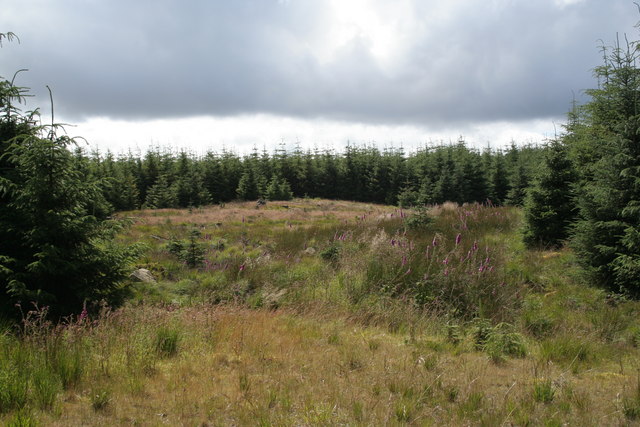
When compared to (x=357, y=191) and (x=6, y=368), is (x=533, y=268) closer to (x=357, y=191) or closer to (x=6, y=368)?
(x=6, y=368)

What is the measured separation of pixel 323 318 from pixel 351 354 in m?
1.71

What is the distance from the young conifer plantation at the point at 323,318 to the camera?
335 cm

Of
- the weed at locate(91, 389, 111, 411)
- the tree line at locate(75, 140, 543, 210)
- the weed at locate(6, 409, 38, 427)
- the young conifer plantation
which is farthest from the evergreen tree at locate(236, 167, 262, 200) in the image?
the weed at locate(6, 409, 38, 427)

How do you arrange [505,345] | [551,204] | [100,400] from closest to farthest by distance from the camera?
[100,400] → [505,345] → [551,204]

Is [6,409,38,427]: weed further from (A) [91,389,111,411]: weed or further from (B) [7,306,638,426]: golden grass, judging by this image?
(A) [91,389,111,411]: weed

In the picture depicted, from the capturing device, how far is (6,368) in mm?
3385

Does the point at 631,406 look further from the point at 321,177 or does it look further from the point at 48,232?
the point at 321,177

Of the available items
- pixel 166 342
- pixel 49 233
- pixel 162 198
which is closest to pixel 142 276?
pixel 49 233

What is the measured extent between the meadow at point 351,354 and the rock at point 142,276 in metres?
0.55

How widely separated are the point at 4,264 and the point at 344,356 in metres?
5.29

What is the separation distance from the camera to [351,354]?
179 inches

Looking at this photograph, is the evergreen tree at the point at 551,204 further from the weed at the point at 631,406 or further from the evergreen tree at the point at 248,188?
the evergreen tree at the point at 248,188

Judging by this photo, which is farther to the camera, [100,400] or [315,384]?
[315,384]

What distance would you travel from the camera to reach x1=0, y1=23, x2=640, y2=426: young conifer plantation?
3350 mm
